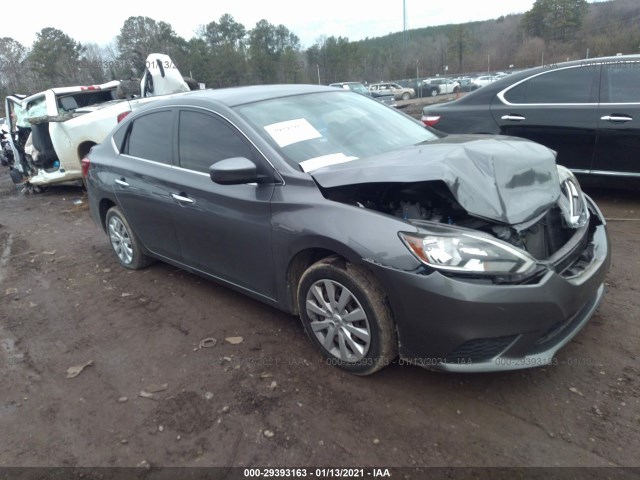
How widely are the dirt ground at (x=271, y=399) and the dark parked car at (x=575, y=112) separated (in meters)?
1.59

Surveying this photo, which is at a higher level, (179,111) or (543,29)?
(543,29)

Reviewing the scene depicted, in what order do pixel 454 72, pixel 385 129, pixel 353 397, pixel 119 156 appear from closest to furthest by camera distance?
pixel 353 397, pixel 385 129, pixel 119 156, pixel 454 72

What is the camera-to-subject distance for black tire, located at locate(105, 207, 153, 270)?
4645mm

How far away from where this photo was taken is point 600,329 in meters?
3.12

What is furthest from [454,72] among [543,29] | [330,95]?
[330,95]

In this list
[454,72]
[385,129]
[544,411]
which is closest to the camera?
[544,411]

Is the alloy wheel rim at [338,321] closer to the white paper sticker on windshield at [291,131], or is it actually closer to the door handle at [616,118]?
the white paper sticker on windshield at [291,131]

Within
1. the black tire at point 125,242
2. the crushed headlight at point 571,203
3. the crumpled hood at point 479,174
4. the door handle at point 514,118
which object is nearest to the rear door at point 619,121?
the door handle at point 514,118

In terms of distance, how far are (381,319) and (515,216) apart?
902mm

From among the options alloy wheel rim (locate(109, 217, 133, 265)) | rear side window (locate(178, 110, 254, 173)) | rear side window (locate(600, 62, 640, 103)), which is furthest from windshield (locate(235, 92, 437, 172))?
rear side window (locate(600, 62, 640, 103))

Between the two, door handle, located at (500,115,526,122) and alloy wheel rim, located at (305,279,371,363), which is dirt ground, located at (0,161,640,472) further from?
door handle, located at (500,115,526,122)

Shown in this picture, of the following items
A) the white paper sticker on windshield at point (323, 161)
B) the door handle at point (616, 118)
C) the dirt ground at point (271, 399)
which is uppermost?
the white paper sticker on windshield at point (323, 161)

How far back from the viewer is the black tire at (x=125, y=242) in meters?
4.64

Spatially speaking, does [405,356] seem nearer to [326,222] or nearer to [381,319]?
[381,319]
